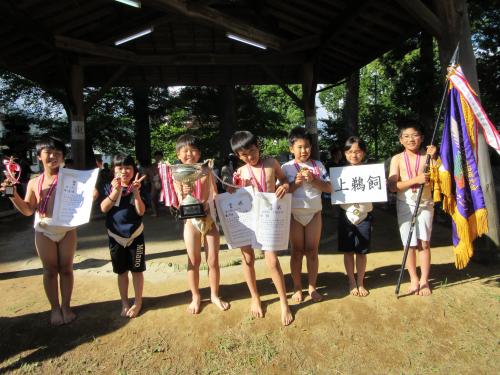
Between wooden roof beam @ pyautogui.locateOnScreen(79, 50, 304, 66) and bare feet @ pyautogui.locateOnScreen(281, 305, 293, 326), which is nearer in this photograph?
bare feet @ pyautogui.locateOnScreen(281, 305, 293, 326)

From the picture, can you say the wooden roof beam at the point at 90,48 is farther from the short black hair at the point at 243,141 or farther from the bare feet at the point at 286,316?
the bare feet at the point at 286,316

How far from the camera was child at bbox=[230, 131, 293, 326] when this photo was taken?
119 inches

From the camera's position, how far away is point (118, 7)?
5625 millimetres

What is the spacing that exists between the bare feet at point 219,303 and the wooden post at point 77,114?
435 cm

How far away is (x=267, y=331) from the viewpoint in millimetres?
2975

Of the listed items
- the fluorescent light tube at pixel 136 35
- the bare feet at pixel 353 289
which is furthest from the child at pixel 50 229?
the fluorescent light tube at pixel 136 35

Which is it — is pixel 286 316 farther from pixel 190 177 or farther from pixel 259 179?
pixel 190 177

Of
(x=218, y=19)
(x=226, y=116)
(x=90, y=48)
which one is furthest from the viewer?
(x=226, y=116)

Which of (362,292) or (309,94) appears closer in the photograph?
(362,292)

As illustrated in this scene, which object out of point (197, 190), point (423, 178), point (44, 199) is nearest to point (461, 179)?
point (423, 178)

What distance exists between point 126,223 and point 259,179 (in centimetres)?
130

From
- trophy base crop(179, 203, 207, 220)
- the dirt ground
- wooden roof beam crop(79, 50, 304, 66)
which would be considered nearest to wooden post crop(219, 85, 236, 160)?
wooden roof beam crop(79, 50, 304, 66)

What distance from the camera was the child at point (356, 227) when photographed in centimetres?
347

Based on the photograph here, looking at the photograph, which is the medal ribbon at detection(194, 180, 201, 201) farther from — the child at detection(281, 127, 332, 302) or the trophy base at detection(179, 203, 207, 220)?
the child at detection(281, 127, 332, 302)
